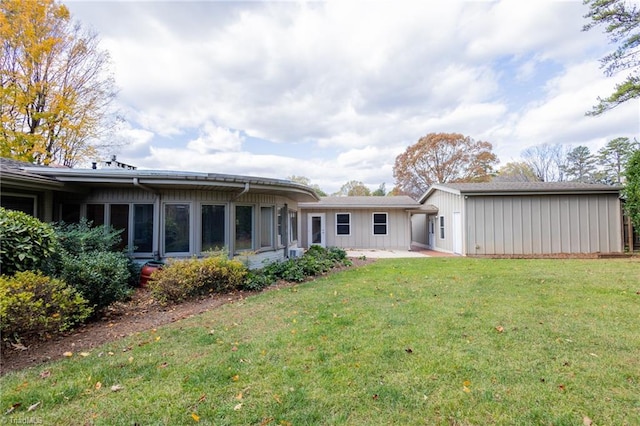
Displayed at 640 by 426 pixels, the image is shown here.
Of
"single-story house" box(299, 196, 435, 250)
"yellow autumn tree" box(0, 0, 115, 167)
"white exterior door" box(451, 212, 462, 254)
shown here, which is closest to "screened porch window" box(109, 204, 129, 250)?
"single-story house" box(299, 196, 435, 250)

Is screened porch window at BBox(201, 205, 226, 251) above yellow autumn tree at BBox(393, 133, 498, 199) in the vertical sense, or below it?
below

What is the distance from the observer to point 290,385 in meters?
2.61

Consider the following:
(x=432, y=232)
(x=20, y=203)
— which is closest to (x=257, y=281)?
(x=20, y=203)

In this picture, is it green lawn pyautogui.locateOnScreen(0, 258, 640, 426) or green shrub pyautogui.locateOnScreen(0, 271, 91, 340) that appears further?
green shrub pyautogui.locateOnScreen(0, 271, 91, 340)

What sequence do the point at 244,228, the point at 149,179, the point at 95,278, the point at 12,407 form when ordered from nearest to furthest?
the point at 12,407 < the point at 95,278 < the point at 149,179 < the point at 244,228

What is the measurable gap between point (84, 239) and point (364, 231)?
41.7 ft

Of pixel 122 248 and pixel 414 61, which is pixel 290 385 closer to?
pixel 122 248

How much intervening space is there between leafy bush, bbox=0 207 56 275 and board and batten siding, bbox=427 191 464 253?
13.4 metres

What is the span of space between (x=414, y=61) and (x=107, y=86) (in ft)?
50.4

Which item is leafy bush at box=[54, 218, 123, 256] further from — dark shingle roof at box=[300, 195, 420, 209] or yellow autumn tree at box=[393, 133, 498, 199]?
yellow autumn tree at box=[393, 133, 498, 199]

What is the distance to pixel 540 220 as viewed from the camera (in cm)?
1240

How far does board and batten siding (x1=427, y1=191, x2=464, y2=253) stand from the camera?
44.8ft

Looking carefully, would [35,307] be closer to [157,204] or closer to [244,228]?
[157,204]

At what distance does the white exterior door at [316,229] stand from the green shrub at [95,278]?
11.9 m
